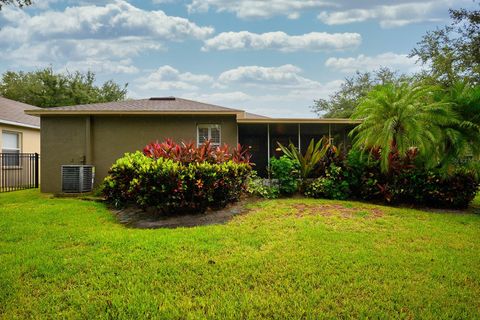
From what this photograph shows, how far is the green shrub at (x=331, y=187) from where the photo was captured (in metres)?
8.75

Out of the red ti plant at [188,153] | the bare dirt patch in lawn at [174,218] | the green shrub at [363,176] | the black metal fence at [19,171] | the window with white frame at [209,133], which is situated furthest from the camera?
the black metal fence at [19,171]

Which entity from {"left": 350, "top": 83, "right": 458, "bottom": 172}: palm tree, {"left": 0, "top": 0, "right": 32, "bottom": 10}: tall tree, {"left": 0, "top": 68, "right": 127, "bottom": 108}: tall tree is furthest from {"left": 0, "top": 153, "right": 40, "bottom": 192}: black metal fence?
{"left": 0, "top": 68, "right": 127, "bottom": 108}: tall tree

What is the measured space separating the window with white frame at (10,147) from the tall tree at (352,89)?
24.5 metres

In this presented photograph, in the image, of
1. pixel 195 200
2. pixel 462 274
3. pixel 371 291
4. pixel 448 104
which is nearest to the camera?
pixel 371 291

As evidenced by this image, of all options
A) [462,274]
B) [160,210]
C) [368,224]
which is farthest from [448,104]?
[160,210]

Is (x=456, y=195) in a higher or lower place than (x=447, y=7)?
lower

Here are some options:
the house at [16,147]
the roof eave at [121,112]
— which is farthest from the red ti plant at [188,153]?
the house at [16,147]

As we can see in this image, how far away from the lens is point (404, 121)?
8.06 meters

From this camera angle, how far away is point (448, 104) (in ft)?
25.9

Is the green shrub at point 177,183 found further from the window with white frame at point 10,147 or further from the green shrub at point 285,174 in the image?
the window with white frame at point 10,147

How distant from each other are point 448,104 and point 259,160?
10.0 meters

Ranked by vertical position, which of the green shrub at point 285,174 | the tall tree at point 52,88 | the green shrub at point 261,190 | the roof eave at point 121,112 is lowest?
the green shrub at point 261,190

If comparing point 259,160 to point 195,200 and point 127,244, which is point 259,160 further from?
point 127,244

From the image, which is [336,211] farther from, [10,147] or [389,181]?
[10,147]
